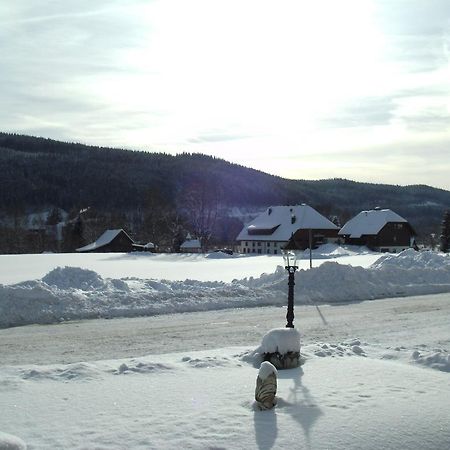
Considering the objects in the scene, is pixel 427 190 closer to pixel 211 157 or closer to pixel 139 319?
pixel 211 157

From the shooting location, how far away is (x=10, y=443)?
5988 millimetres

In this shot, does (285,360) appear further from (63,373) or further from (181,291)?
(181,291)

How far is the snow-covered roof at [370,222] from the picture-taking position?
254 feet

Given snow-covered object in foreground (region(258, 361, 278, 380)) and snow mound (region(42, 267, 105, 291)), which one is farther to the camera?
snow mound (region(42, 267, 105, 291))

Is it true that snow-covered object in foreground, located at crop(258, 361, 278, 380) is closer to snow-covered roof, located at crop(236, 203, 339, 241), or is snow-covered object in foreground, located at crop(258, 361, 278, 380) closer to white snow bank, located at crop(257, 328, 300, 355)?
white snow bank, located at crop(257, 328, 300, 355)

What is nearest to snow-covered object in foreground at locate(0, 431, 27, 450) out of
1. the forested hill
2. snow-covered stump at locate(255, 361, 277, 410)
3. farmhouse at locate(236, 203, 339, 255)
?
snow-covered stump at locate(255, 361, 277, 410)

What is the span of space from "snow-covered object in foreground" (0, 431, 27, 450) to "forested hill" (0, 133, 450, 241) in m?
106

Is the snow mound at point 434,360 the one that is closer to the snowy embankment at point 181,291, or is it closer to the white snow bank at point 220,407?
the white snow bank at point 220,407

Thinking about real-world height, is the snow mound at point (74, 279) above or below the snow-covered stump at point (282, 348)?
above

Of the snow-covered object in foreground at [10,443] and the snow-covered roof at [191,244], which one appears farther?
the snow-covered roof at [191,244]

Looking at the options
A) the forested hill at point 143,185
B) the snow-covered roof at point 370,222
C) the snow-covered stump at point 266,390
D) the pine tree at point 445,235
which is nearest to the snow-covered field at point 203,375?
the snow-covered stump at point 266,390

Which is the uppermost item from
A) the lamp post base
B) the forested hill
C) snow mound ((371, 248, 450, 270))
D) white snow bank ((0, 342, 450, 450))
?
the forested hill

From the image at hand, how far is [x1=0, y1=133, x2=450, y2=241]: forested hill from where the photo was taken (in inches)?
5531

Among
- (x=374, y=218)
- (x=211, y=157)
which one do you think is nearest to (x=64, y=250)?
(x=374, y=218)
